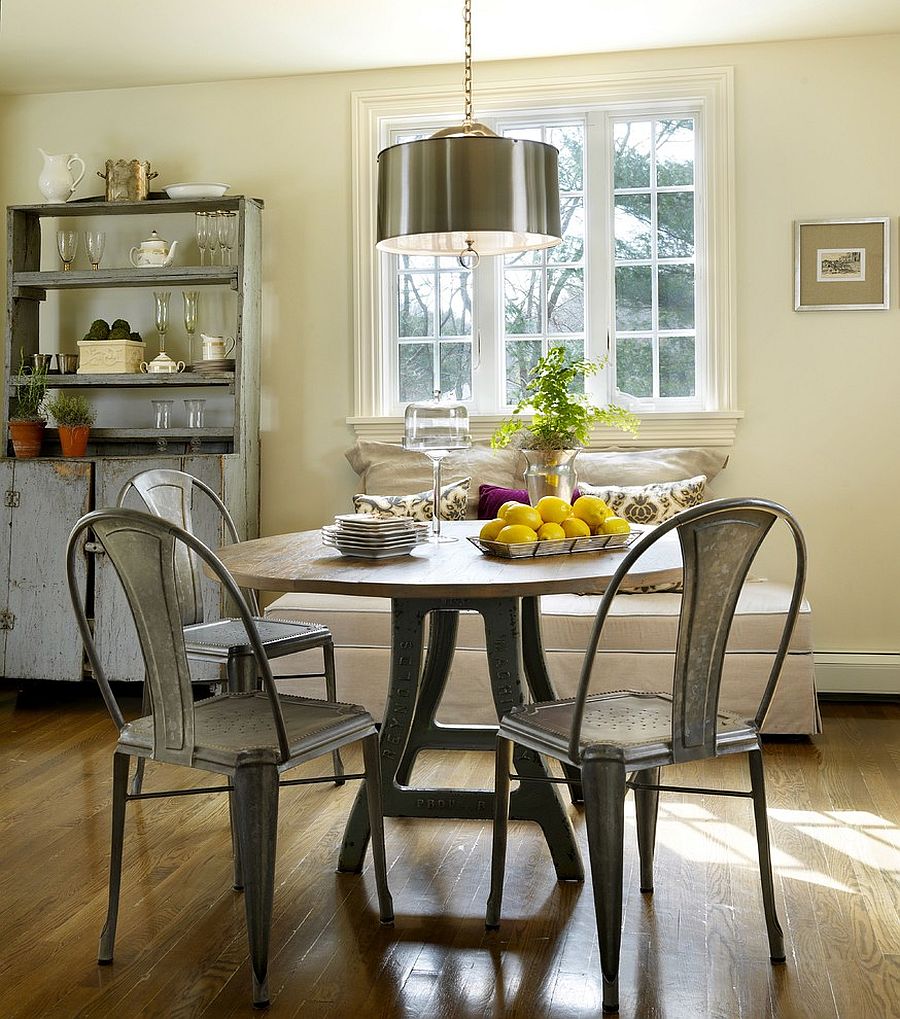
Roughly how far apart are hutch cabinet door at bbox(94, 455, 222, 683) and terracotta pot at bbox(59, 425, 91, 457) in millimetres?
242

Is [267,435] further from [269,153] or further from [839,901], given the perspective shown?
[839,901]

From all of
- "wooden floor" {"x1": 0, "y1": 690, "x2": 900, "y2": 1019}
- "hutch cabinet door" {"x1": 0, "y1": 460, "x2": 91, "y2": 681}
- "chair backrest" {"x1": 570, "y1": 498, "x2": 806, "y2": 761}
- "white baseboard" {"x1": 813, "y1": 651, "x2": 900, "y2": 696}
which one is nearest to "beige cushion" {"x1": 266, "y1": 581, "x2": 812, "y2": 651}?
"wooden floor" {"x1": 0, "y1": 690, "x2": 900, "y2": 1019}

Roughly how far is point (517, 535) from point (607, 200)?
2504 millimetres

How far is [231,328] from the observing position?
4660mm

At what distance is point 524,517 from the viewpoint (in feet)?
8.01

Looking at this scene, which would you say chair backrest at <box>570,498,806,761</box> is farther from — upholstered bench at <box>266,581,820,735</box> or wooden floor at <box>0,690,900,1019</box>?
upholstered bench at <box>266,581,820,735</box>

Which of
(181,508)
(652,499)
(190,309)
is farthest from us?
(190,309)

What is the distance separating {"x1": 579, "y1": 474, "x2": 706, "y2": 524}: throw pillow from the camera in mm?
3967

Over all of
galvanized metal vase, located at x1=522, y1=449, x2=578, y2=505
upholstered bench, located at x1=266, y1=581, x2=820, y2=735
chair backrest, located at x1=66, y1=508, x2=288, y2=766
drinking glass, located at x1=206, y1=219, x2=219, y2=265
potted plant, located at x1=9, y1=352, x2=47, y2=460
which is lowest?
upholstered bench, located at x1=266, y1=581, x2=820, y2=735

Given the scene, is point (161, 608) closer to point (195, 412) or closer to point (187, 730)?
point (187, 730)

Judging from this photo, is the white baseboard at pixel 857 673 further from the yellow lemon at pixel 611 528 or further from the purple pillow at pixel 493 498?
the yellow lemon at pixel 611 528

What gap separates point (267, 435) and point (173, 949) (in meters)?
2.77

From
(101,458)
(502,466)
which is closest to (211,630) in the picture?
(101,458)

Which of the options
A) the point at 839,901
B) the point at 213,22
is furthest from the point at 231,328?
the point at 839,901
